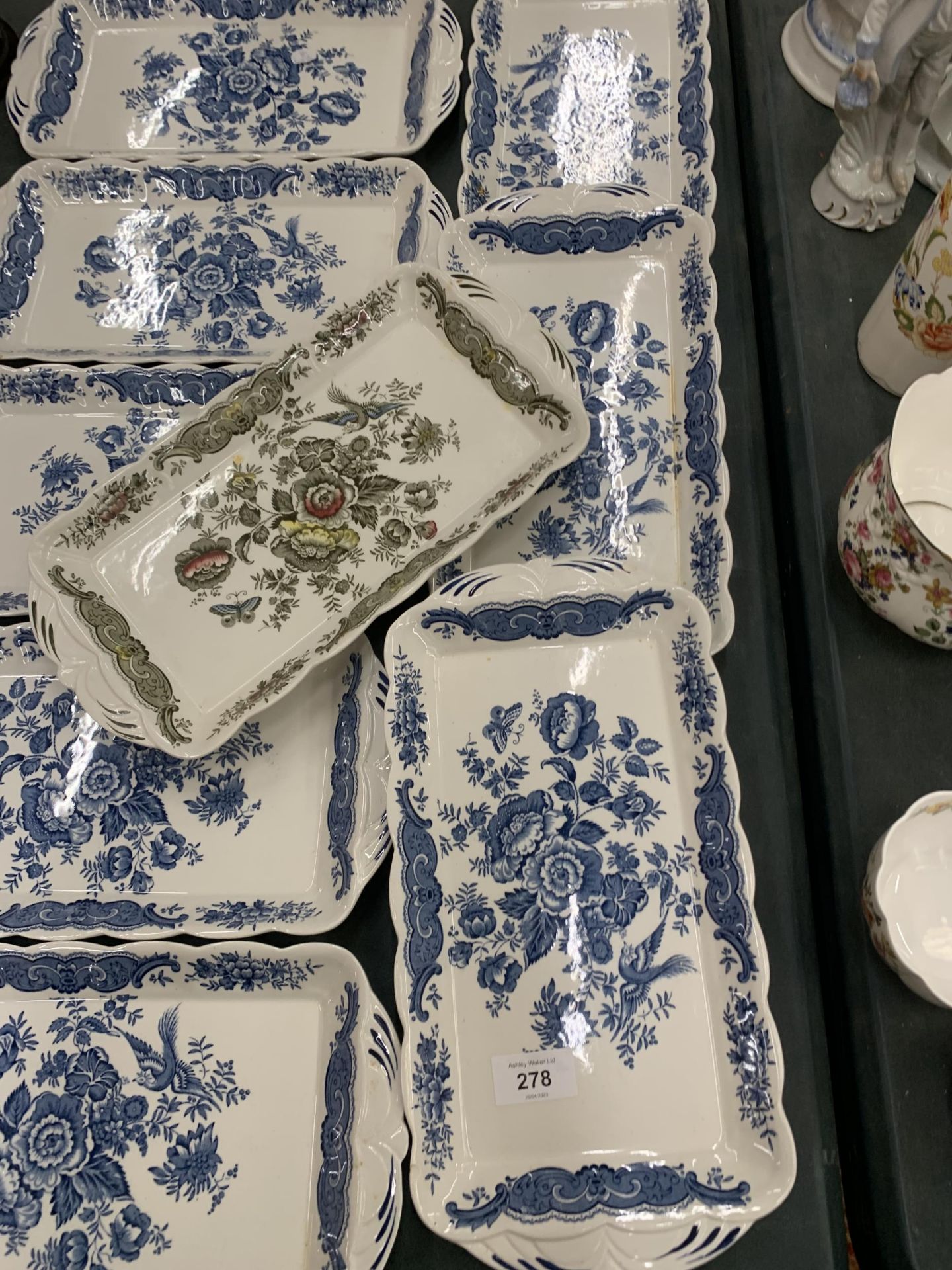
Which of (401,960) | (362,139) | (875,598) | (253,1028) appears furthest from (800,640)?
(362,139)

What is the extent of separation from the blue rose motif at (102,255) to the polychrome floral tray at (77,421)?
0.18m

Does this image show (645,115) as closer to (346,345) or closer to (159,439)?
(346,345)

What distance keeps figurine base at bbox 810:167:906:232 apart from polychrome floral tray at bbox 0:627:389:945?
66 centimetres

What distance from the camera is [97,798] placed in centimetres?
78

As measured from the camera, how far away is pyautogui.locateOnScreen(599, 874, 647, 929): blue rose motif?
67cm

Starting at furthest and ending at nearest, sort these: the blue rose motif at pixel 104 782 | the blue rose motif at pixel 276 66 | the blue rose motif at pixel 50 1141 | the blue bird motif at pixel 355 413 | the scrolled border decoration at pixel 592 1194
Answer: the blue rose motif at pixel 276 66 < the blue bird motif at pixel 355 413 < the blue rose motif at pixel 104 782 < the blue rose motif at pixel 50 1141 < the scrolled border decoration at pixel 592 1194

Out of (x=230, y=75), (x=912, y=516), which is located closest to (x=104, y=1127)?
(x=912, y=516)

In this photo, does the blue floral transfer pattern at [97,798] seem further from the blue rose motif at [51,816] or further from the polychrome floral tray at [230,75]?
the polychrome floral tray at [230,75]

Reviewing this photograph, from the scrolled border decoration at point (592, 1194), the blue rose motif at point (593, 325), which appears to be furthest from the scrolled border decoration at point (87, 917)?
the blue rose motif at point (593, 325)

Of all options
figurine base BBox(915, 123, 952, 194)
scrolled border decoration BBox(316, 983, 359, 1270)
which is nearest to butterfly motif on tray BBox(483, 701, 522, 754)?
scrolled border decoration BBox(316, 983, 359, 1270)

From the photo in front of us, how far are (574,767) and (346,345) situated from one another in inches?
19.3

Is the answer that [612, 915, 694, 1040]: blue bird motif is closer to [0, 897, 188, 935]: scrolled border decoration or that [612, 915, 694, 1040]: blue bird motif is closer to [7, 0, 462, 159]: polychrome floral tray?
[0, 897, 188, 935]: scrolled border decoration

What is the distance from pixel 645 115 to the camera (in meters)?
1.04

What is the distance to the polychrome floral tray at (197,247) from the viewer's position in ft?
3.17
